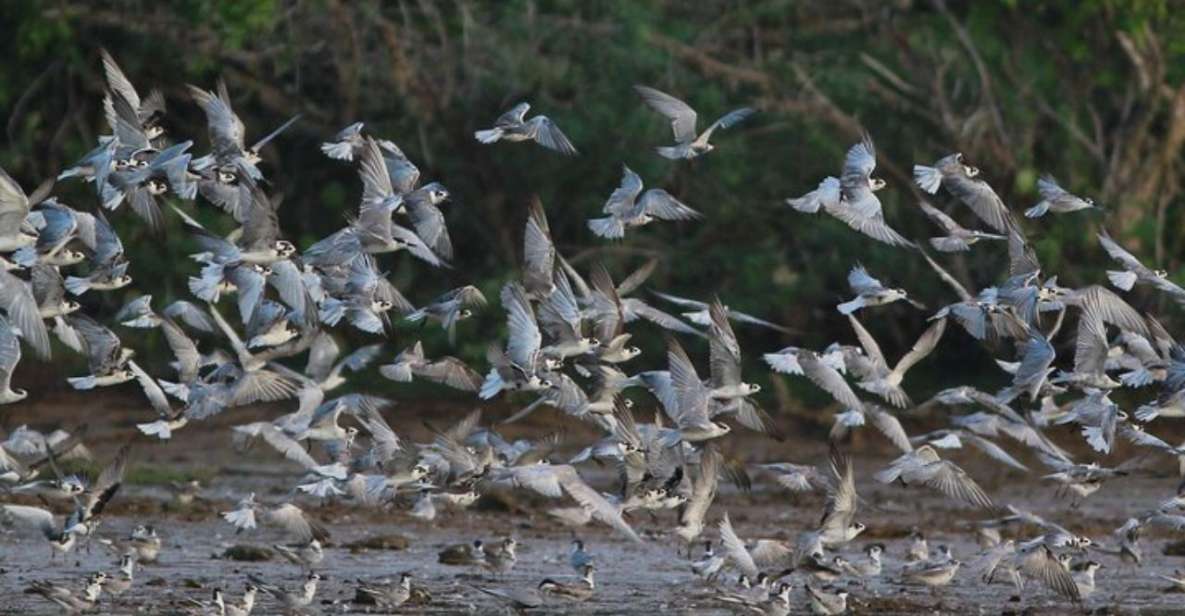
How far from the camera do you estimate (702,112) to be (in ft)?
88.4

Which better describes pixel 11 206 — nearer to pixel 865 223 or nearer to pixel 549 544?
pixel 549 544

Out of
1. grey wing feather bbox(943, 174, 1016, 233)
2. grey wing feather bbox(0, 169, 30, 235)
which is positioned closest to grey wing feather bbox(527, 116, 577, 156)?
grey wing feather bbox(943, 174, 1016, 233)

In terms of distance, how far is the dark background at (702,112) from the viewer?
27297 millimetres

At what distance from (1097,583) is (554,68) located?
1230 centimetres

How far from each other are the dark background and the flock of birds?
9451 mm

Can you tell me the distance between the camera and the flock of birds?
15664 mm

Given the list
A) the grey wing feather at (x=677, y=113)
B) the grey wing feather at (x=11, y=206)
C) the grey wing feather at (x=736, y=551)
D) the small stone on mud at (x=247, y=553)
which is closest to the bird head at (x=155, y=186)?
the grey wing feather at (x=11, y=206)

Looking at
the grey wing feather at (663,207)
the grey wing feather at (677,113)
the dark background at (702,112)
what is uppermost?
the grey wing feather at (677,113)

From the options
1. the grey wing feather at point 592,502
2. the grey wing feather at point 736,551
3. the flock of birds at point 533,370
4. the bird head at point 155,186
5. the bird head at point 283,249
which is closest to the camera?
the grey wing feather at point 592,502

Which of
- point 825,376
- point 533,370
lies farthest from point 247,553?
point 825,376

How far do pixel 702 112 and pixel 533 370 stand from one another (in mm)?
11880

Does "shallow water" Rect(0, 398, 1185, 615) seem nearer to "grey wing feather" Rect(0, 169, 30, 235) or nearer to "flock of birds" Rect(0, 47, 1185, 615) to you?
"flock of birds" Rect(0, 47, 1185, 615)

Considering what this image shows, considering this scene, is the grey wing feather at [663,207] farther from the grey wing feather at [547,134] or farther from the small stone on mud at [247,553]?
the small stone on mud at [247,553]

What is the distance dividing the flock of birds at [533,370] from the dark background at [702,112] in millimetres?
Result: 9451
